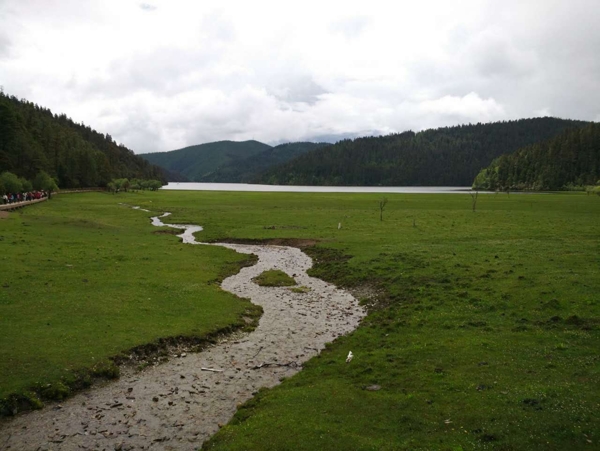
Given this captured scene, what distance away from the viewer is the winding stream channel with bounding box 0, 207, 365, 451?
43.2 ft

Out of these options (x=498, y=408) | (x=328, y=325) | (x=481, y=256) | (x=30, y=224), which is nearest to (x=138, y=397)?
(x=328, y=325)

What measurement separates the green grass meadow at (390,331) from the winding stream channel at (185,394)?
1199 millimetres

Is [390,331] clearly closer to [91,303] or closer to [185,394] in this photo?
[185,394]

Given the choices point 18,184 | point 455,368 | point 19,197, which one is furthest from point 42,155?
point 455,368

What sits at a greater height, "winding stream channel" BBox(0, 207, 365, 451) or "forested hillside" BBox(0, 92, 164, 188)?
"forested hillside" BBox(0, 92, 164, 188)

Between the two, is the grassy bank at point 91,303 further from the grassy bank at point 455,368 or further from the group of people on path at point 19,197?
the group of people on path at point 19,197

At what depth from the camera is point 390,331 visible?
21859 mm

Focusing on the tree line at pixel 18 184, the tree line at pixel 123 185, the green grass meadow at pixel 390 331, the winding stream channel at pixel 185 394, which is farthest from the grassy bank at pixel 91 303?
the tree line at pixel 123 185

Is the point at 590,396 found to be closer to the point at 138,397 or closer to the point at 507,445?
the point at 507,445

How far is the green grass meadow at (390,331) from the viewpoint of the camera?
12.3m

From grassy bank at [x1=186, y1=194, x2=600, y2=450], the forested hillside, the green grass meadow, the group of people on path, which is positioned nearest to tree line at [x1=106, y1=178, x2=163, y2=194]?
the forested hillside

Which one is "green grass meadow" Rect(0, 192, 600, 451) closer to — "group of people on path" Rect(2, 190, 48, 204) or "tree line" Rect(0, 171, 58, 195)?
"group of people on path" Rect(2, 190, 48, 204)

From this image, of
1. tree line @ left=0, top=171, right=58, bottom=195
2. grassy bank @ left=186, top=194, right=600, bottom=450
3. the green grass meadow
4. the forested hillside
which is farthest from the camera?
the forested hillside

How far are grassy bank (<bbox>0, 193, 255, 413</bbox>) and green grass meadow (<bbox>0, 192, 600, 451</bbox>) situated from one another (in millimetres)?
121
